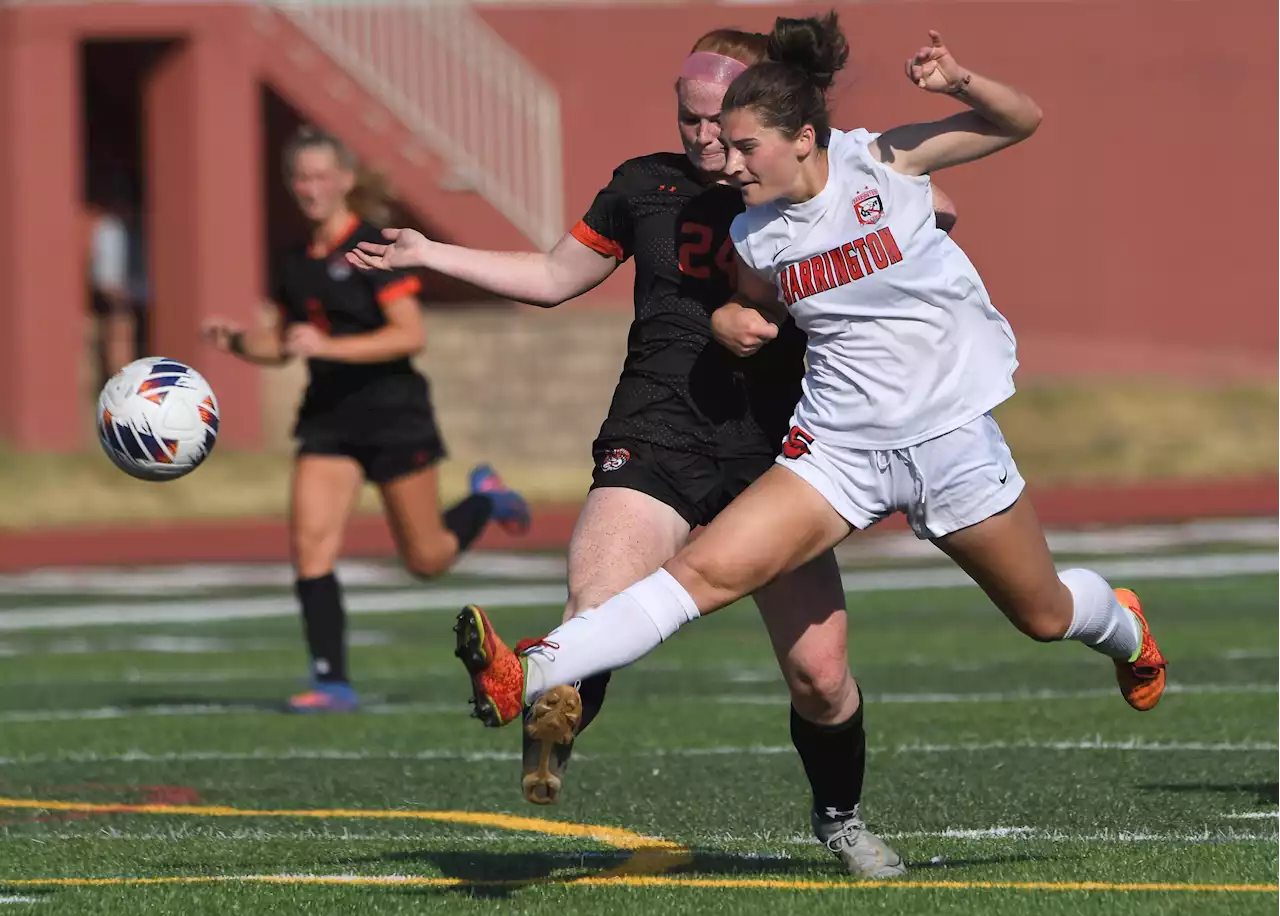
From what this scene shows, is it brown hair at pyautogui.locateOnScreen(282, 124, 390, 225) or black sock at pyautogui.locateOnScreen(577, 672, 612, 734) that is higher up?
brown hair at pyautogui.locateOnScreen(282, 124, 390, 225)

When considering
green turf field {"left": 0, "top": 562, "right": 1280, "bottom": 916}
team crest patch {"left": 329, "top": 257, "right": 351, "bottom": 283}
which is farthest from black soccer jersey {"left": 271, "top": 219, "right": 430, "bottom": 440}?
→ green turf field {"left": 0, "top": 562, "right": 1280, "bottom": 916}

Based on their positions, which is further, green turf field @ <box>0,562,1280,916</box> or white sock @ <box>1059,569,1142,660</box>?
white sock @ <box>1059,569,1142,660</box>

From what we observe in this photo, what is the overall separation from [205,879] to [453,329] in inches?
679

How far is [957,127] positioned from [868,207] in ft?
1.16

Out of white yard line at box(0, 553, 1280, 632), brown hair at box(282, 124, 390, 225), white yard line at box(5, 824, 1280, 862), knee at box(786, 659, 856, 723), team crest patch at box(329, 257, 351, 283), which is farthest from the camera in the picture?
white yard line at box(0, 553, 1280, 632)

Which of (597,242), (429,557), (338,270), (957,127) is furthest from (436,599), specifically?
(957,127)

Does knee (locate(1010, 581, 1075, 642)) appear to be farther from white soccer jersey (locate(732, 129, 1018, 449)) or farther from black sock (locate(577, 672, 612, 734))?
black sock (locate(577, 672, 612, 734))

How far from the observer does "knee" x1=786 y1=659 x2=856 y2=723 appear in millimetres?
6438

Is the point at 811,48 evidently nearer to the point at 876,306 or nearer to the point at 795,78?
the point at 795,78

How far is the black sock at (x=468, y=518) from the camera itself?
38.3ft

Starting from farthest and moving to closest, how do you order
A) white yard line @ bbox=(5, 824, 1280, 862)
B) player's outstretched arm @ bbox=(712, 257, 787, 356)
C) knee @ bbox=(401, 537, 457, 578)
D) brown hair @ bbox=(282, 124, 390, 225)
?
knee @ bbox=(401, 537, 457, 578) → brown hair @ bbox=(282, 124, 390, 225) → white yard line @ bbox=(5, 824, 1280, 862) → player's outstretched arm @ bbox=(712, 257, 787, 356)

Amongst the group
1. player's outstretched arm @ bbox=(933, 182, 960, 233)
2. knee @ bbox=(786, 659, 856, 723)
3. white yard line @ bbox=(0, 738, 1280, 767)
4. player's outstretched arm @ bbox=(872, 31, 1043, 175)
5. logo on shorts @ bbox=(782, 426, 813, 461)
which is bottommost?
white yard line @ bbox=(0, 738, 1280, 767)

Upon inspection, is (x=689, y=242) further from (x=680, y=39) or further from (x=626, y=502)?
(x=680, y=39)

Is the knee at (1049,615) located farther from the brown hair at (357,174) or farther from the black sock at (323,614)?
the brown hair at (357,174)
